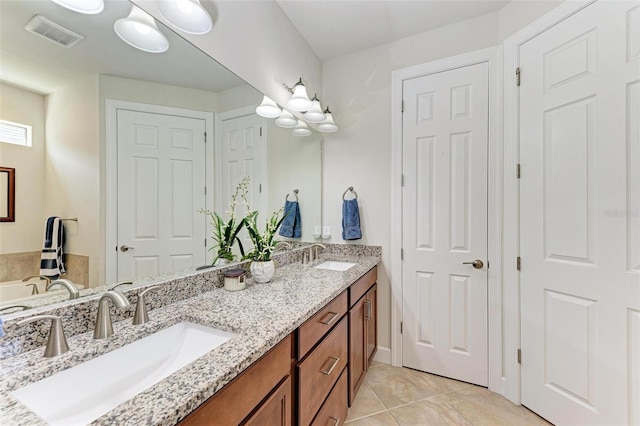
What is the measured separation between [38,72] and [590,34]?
2.45 meters

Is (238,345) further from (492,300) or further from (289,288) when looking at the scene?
(492,300)

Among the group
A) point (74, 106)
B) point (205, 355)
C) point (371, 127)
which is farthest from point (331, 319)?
point (371, 127)

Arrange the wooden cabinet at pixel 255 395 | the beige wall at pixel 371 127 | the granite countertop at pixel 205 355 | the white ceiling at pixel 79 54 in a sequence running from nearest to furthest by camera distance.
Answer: the granite countertop at pixel 205 355, the wooden cabinet at pixel 255 395, the white ceiling at pixel 79 54, the beige wall at pixel 371 127

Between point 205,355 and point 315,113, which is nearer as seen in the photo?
point 205,355

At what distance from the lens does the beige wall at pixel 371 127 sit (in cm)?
218

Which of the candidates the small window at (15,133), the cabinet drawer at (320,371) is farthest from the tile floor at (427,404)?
the small window at (15,133)

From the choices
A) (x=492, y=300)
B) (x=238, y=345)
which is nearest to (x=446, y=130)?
(x=492, y=300)

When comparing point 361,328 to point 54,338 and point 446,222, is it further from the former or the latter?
point 54,338

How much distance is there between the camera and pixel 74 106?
35.4 inches

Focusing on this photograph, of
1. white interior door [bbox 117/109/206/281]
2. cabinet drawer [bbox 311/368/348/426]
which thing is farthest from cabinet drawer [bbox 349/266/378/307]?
white interior door [bbox 117/109/206/281]

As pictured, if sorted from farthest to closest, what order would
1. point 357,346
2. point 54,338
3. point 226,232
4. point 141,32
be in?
point 357,346 → point 226,232 → point 141,32 → point 54,338

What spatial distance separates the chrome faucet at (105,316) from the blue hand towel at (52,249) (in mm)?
188

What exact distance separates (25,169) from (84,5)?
0.57m

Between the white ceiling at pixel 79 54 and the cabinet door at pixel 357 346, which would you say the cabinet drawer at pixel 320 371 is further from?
the white ceiling at pixel 79 54
